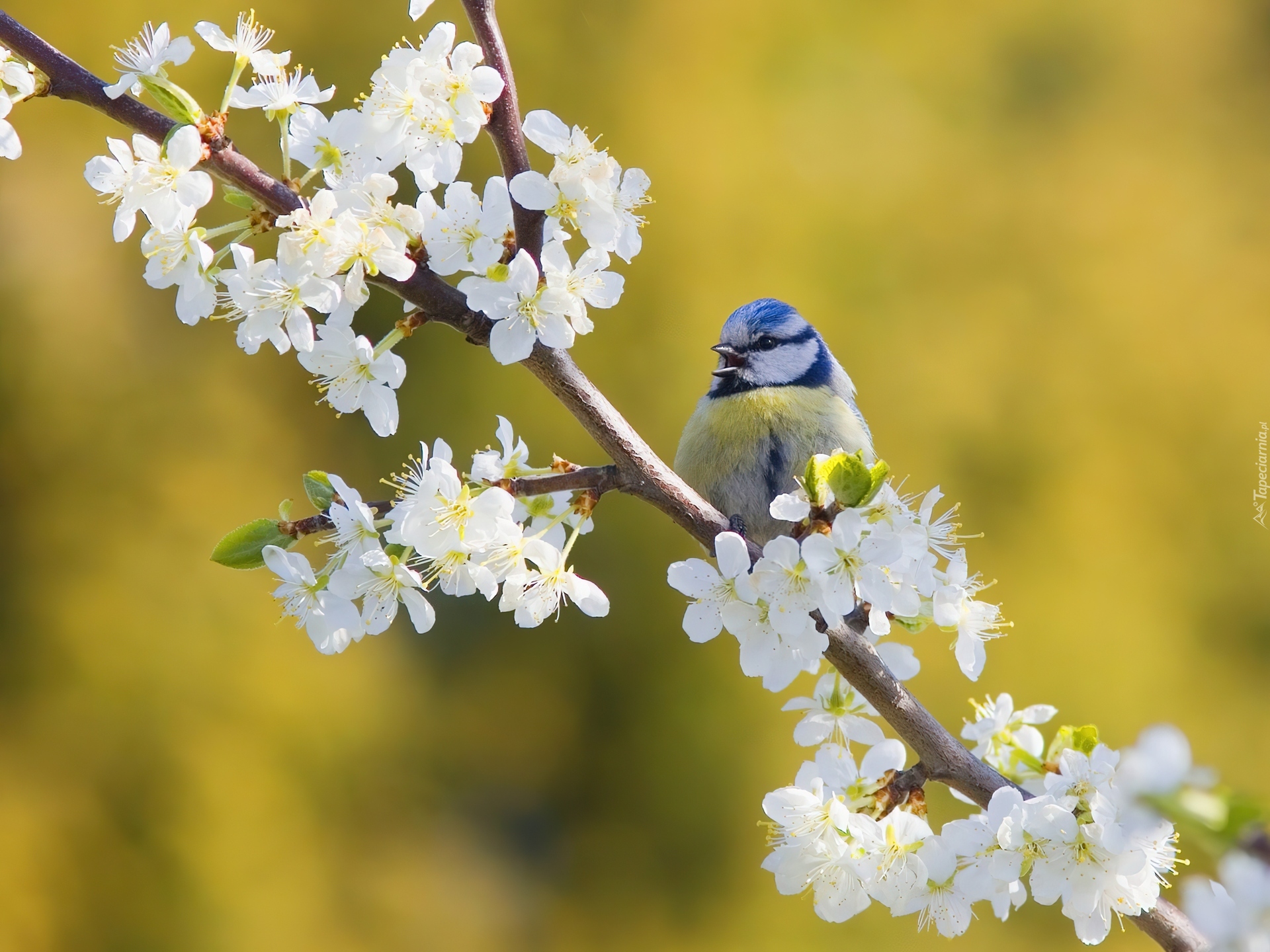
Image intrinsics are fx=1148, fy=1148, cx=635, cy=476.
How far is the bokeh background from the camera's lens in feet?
11.1

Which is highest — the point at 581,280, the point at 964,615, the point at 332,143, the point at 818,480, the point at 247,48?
the point at 247,48

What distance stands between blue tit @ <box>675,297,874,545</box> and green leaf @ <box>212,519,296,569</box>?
77 cm

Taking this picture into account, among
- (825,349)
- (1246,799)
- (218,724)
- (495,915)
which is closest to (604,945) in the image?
(495,915)

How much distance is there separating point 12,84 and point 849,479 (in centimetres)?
77

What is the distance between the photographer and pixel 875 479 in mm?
940

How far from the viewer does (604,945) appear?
367 cm

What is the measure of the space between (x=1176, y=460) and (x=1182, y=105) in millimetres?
1414

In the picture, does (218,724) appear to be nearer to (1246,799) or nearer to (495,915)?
(495,915)

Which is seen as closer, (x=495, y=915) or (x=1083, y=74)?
(x=495, y=915)

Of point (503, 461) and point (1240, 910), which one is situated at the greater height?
point (503, 461)

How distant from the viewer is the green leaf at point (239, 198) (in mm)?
1023

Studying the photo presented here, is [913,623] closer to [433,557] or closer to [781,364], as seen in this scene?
[433,557]

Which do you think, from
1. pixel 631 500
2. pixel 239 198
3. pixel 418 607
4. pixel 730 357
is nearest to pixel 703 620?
pixel 418 607

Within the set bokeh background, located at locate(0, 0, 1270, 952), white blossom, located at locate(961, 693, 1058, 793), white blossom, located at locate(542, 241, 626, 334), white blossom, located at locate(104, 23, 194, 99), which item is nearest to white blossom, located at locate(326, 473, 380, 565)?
white blossom, located at locate(542, 241, 626, 334)
